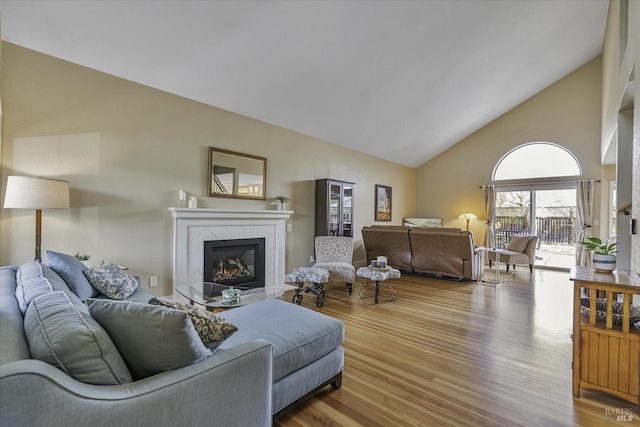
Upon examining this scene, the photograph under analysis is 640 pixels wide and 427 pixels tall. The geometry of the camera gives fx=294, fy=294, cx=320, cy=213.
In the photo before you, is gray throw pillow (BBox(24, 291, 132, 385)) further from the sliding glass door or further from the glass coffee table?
the sliding glass door

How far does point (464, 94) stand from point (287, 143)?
147 inches

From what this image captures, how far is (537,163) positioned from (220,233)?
765cm

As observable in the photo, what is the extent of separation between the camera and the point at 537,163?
7301 millimetres

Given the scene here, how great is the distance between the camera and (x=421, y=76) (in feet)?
16.2

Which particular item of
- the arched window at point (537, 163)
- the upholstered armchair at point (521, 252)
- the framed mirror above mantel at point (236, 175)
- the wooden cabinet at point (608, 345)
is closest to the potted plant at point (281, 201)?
the framed mirror above mantel at point (236, 175)

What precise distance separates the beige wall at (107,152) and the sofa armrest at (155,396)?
288cm

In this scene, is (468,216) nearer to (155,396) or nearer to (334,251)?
(334,251)

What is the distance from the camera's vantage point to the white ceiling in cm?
282

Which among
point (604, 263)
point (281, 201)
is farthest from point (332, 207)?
point (604, 263)

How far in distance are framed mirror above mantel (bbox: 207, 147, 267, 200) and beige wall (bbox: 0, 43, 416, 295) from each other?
0.11 meters

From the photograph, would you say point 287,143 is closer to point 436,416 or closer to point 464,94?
point 464,94

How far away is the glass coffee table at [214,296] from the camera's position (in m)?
2.47

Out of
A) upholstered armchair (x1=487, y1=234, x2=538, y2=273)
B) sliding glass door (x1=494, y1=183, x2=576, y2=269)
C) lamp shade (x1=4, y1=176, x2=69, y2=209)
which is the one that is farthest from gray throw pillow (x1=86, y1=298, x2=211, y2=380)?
sliding glass door (x1=494, y1=183, x2=576, y2=269)

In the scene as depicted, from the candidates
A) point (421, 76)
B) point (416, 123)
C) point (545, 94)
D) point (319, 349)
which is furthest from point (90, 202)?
point (545, 94)
